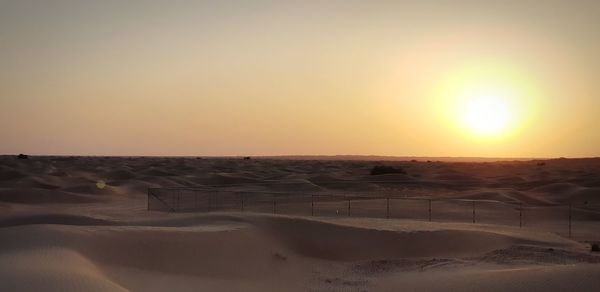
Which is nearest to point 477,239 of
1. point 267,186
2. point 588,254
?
point 588,254

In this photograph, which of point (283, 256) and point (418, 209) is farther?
point (418, 209)

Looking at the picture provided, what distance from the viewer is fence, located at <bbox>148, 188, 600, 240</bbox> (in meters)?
38.4

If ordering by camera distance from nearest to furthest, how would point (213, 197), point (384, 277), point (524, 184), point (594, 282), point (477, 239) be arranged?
point (594, 282)
point (384, 277)
point (477, 239)
point (213, 197)
point (524, 184)

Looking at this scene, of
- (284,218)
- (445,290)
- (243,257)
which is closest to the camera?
(445,290)

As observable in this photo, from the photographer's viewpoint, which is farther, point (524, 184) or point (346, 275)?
point (524, 184)

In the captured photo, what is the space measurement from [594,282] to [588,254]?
1022 centimetres

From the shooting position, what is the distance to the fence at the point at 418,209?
38.4 metres

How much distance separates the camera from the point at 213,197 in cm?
5338

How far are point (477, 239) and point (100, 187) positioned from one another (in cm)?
→ 4432

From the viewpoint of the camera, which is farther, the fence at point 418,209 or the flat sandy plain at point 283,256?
the fence at point 418,209

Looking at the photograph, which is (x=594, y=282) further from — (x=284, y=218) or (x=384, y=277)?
(x=284, y=218)

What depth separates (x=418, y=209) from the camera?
141 feet

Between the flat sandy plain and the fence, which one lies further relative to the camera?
the fence

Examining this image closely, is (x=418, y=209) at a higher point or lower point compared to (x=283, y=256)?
higher
